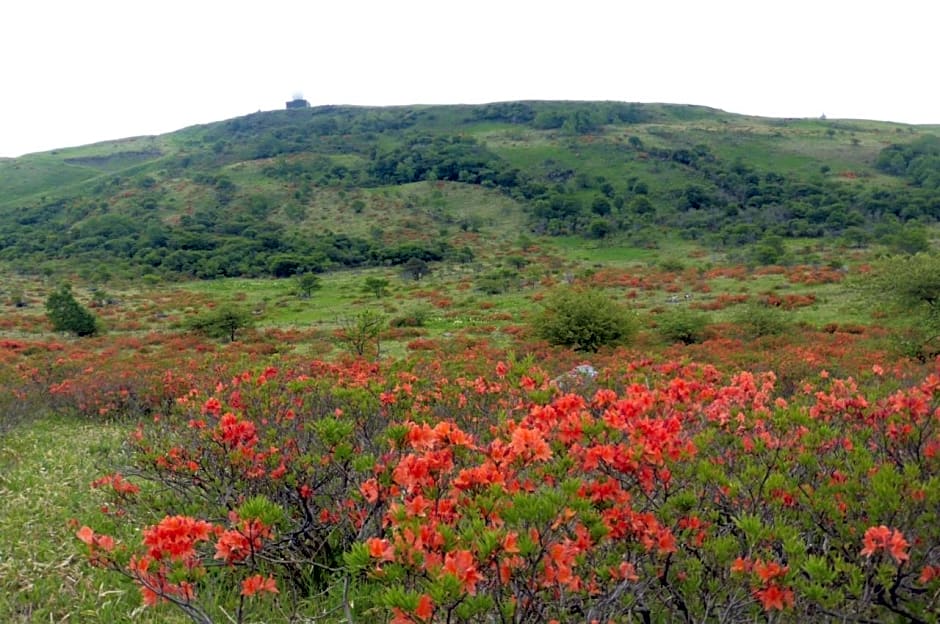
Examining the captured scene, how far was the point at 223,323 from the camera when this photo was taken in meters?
24.7

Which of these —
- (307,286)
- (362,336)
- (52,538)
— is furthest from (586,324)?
(307,286)

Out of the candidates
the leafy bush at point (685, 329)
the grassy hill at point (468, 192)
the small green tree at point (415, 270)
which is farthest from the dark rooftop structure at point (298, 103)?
the leafy bush at point (685, 329)

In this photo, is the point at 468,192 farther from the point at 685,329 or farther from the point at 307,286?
the point at 685,329

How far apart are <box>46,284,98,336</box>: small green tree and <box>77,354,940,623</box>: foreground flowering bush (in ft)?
85.9

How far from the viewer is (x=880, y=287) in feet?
66.8

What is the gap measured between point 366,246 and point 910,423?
2544 inches

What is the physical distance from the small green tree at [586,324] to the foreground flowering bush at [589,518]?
14030 mm

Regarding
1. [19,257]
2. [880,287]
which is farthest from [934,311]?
[19,257]

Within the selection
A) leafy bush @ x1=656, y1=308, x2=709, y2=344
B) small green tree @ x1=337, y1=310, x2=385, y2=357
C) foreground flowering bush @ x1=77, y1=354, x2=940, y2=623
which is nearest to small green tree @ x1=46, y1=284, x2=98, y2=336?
small green tree @ x1=337, y1=310, x2=385, y2=357

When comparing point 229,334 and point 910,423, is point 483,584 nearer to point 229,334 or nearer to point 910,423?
point 910,423

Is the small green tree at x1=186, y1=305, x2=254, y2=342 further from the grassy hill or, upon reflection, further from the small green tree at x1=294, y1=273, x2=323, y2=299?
the grassy hill

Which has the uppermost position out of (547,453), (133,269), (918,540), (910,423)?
(547,453)

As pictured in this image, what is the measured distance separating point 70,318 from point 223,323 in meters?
7.38

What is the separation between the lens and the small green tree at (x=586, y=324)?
18391 mm
